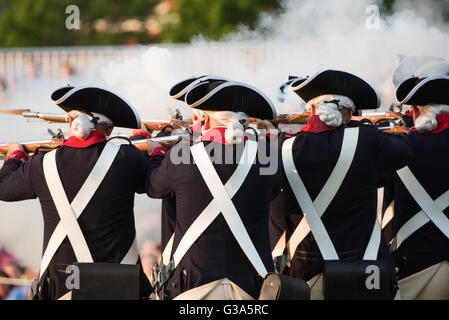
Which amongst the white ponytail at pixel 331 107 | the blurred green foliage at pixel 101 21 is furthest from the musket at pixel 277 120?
the blurred green foliage at pixel 101 21

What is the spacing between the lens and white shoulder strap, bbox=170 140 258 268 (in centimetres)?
526

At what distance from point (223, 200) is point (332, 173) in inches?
28.0

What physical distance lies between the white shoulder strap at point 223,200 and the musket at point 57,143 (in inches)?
18.3

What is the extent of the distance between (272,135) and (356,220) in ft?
2.39

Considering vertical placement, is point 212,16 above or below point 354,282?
above

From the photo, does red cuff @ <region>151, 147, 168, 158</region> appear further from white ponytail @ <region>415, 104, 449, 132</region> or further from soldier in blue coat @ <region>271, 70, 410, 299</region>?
white ponytail @ <region>415, 104, 449, 132</region>

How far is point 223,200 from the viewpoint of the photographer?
5258 millimetres

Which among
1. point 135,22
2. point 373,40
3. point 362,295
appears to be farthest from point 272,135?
point 135,22

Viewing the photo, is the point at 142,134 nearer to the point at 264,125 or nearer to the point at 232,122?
the point at 264,125

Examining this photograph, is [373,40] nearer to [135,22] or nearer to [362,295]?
[362,295]

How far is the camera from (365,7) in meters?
11.2

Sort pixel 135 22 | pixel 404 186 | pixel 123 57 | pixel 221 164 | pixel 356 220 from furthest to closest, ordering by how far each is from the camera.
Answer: pixel 135 22 < pixel 123 57 < pixel 404 186 < pixel 356 220 < pixel 221 164

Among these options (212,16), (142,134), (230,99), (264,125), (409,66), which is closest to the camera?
(230,99)

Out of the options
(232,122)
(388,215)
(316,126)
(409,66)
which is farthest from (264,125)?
(409,66)
